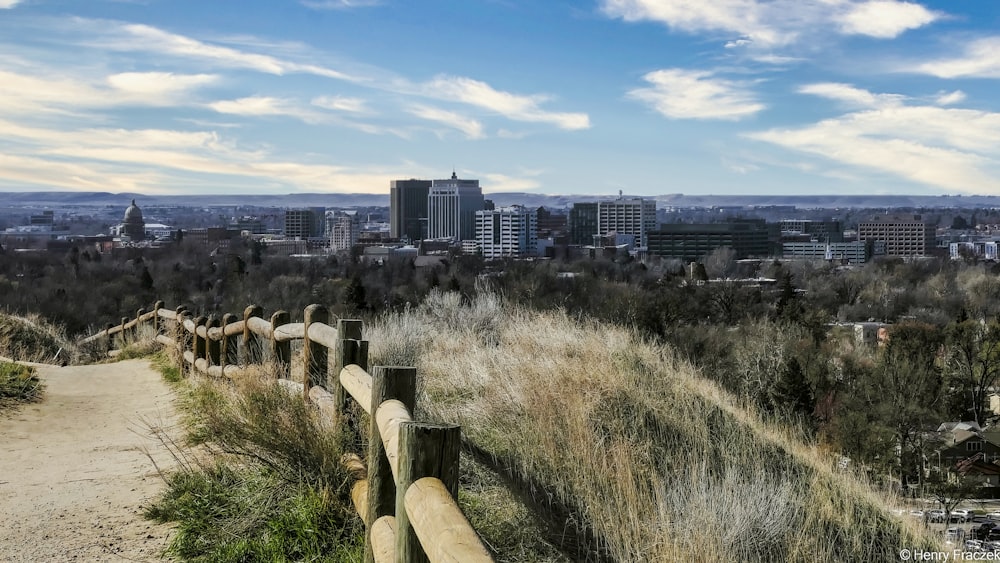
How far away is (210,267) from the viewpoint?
10631cm

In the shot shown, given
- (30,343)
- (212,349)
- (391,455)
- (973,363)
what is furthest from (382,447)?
(973,363)

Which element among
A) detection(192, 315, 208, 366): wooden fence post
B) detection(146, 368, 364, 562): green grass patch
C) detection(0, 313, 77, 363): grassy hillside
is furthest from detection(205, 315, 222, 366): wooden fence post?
detection(0, 313, 77, 363): grassy hillside

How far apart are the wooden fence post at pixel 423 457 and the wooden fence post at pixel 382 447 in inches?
33.3

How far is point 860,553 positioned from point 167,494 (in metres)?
4.56

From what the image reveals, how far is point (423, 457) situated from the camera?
3.14 meters

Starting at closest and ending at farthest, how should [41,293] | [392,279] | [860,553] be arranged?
[860,553] → [41,293] → [392,279]

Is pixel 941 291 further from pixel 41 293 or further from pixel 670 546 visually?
pixel 670 546

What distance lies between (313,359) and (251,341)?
273 centimetres

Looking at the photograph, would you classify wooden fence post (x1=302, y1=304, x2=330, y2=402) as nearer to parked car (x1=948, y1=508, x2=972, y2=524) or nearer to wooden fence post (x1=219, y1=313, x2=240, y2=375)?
wooden fence post (x1=219, y1=313, x2=240, y2=375)

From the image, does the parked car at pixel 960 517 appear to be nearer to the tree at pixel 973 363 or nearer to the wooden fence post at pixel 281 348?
the wooden fence post at pixel 281 348

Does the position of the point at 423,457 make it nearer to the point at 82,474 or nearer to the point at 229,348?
the point at 82,474

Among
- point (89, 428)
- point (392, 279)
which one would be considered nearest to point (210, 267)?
point (392, 279)

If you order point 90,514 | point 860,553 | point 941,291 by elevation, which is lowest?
point 941,291

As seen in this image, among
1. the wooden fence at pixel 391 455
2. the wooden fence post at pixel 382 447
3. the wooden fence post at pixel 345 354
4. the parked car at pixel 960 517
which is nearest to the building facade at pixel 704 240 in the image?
the parked car at pixel 960 517
